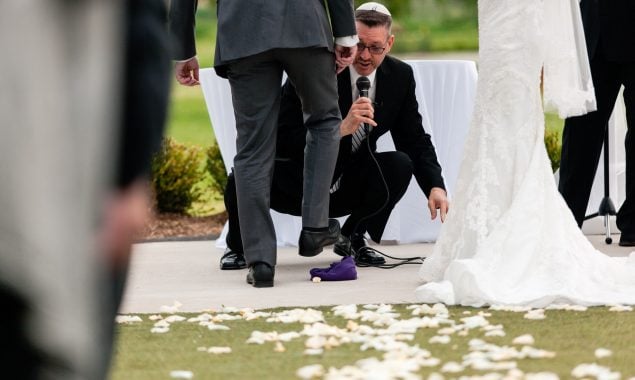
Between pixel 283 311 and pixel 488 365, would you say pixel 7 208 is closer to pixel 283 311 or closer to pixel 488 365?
pixel 488 365

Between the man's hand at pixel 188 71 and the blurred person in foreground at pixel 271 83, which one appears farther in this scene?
the man's hand at pixel 188 71

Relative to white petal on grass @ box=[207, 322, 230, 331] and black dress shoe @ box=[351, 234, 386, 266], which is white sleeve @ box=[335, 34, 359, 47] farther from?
white petal on grass @ box=[207, 322, 230, 331]

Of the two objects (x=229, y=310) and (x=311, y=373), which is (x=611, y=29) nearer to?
(x=229, y=310)

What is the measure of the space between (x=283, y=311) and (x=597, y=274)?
3.79ft

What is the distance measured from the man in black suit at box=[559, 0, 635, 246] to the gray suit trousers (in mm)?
1703

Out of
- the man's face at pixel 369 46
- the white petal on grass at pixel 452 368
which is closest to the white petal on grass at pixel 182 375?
the white petal on grass at pixel 452 368

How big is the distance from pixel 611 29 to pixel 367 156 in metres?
1.40

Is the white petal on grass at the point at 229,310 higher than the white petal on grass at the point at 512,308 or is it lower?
lower

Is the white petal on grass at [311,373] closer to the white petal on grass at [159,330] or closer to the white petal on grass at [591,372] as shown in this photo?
the white petal on grass at [591,372]

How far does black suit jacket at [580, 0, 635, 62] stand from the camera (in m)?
5.81

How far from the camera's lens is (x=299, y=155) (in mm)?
5480

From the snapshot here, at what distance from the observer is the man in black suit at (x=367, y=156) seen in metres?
5.42

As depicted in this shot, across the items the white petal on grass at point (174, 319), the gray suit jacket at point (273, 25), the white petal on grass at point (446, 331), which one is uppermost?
the gray suit jacket at point (273, 25)

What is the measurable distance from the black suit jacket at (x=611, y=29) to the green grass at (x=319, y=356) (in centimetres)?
228
